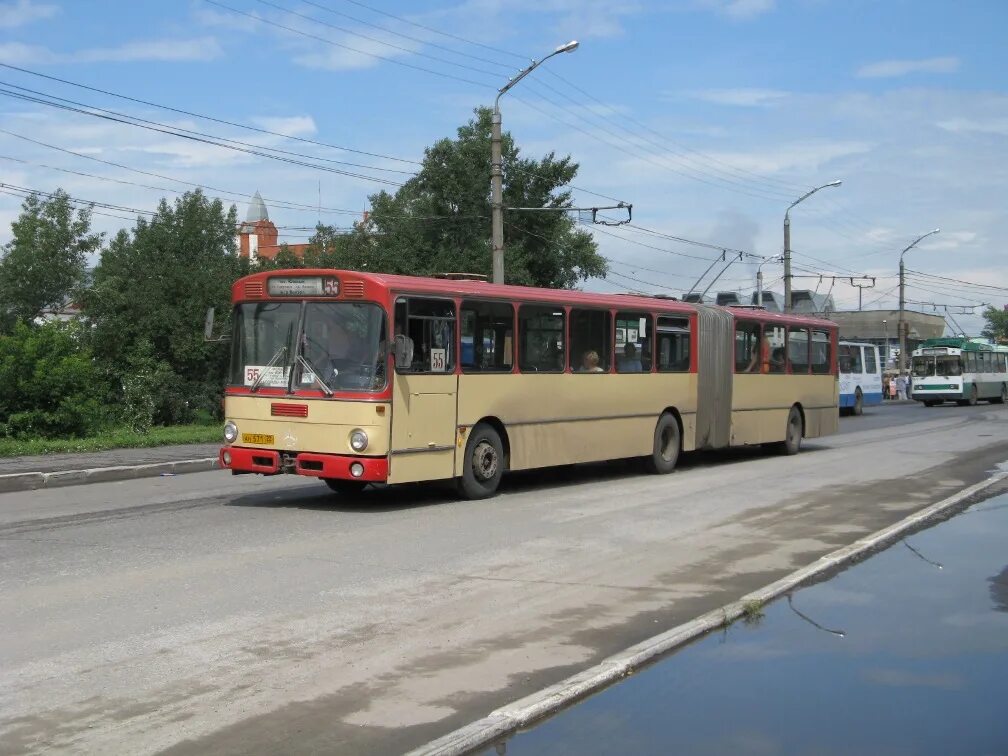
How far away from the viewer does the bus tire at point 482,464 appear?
45.1ft

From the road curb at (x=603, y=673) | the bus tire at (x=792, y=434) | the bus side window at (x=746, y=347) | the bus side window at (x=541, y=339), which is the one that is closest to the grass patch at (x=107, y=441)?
the bus side window at (x=541, y=339)

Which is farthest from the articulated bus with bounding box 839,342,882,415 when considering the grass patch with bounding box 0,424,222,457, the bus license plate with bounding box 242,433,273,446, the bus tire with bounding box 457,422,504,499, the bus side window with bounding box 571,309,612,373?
the bus license plate with bounding box 242,433,273,446

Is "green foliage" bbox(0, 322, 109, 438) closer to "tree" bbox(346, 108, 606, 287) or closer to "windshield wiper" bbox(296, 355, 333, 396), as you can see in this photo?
"windshield wiper" bbox(296, 355, 333, 396)

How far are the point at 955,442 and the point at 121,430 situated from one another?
18357 millimetres

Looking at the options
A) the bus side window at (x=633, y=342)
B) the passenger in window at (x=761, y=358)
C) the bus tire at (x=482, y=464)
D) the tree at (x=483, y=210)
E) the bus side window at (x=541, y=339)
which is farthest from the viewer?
the tree at (x=483, y=210)

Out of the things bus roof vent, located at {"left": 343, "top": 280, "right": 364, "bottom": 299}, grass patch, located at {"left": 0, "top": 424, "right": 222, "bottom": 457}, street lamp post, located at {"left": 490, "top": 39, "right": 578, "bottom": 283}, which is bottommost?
grass patch, located at {"left": 0, "top": 424, "right": 222, "bottom": 457}

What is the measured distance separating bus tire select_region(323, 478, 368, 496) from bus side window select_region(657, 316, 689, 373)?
557 cm

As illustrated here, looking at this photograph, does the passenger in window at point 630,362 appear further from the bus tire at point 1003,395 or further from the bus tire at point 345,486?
the bus tire at point 1003,395

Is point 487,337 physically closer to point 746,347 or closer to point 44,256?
point 746,347

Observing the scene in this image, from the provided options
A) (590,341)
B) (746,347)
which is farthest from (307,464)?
(746,347)

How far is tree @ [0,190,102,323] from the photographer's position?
5666 centimetres

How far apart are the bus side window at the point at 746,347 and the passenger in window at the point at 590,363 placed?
15.6 ft

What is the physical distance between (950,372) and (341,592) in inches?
1894

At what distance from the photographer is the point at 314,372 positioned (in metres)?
12.7
